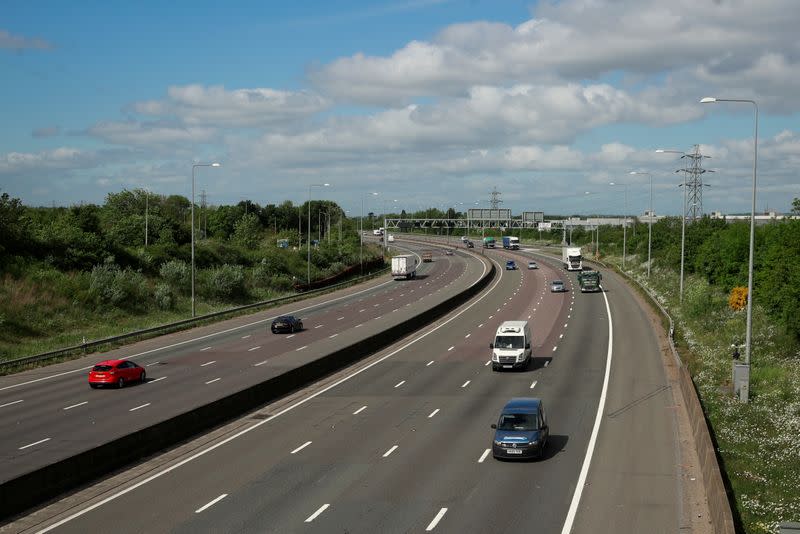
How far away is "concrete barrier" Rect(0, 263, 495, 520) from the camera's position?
67.4ft

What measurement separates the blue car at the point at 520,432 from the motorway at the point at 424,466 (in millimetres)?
431

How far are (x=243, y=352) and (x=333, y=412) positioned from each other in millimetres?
18428

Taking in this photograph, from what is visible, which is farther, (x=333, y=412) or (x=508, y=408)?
(x=333, y=412)

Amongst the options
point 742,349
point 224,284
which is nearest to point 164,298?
point 224,284

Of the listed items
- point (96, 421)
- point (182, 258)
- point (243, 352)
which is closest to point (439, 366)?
point (243, 352)

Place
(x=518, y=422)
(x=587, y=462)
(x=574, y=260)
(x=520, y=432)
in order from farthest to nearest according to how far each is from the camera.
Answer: (x=574, y=260), (x=518, y=422), (x=520, y=432), (x=587, y=462)

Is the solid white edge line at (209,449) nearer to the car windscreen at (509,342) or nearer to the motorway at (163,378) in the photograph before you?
the motorway at (163,378)

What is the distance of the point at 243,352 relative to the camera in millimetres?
→ 50281

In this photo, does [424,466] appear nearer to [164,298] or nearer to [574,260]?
[164,298]

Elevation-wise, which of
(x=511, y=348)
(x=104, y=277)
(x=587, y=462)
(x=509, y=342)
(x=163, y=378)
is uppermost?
(x=104, y=277)

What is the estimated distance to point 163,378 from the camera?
41250 millimetres

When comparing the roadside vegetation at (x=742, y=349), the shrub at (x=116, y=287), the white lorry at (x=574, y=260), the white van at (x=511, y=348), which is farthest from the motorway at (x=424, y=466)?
the white lorry at (x=574, y=260)

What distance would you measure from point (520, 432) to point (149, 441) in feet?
36.5

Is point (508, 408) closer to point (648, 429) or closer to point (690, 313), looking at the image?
point (648, 429)
